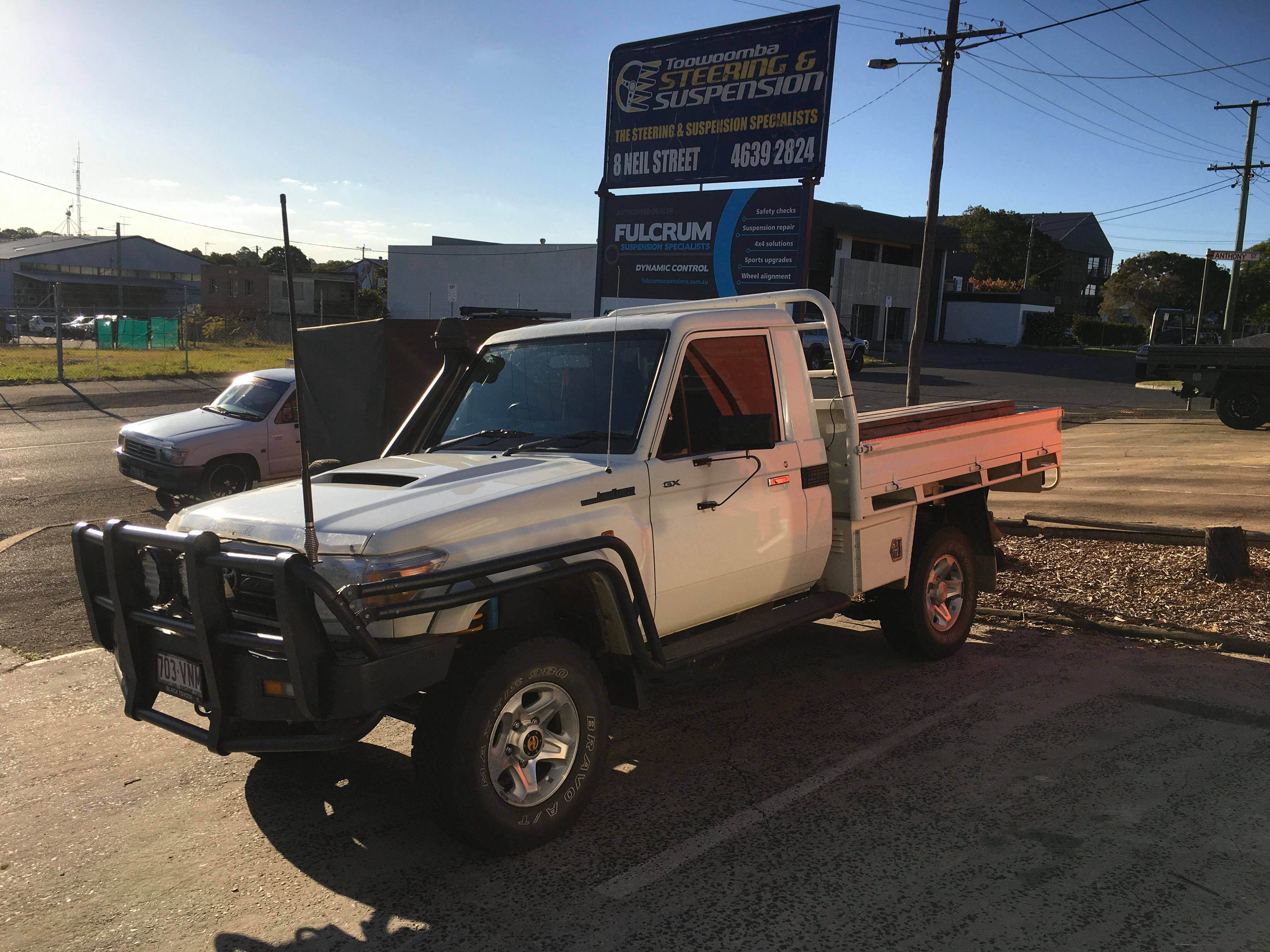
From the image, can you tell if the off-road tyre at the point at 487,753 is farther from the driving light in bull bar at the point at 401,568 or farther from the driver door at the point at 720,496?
the driver door at the point at 720,496

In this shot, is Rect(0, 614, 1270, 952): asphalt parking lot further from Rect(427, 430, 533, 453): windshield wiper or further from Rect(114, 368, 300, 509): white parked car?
Rect(114, 368, 300, 509): white parked car

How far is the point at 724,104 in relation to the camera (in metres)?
11.8

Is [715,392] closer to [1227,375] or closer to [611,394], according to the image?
[611,394]

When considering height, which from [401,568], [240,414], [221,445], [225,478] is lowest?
[225,478]

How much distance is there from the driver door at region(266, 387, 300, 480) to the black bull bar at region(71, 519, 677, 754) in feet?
27.1

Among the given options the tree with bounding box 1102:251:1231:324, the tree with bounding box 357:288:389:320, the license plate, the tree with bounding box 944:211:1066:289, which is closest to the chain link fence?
the tree with bounding box 357:288:389:320

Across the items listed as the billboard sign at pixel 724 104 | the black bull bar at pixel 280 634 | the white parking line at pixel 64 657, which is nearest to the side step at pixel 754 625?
the black bull bar at pixel 280 634

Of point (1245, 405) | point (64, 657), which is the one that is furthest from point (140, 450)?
point (1245, 405)

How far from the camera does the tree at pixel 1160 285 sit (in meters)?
73.3

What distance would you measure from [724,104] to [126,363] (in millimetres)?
25106

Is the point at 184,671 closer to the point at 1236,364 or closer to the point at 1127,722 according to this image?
the point at 1127,722

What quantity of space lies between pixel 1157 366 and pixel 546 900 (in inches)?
770

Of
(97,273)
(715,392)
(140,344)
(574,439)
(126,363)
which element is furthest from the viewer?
(97,273)

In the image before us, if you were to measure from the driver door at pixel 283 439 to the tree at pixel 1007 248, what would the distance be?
72211mm
